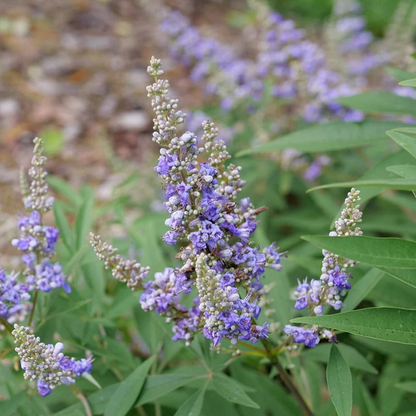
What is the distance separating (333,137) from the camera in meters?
2.50

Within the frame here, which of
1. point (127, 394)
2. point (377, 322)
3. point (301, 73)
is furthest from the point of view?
point (301, 73)

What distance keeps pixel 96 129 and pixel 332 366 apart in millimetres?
5931

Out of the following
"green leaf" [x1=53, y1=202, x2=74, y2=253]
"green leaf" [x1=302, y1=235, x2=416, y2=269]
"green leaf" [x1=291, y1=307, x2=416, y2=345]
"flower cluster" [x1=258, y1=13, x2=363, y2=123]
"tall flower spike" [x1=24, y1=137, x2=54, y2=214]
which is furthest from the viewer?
"flower cluster" [x1=258, y1=13, x2=363, y2=123]

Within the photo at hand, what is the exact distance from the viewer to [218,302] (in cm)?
146

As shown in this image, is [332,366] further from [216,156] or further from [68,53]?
[68,53]

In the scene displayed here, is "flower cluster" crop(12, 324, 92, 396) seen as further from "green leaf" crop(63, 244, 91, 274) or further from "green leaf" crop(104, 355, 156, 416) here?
"green leaf" crop(63, 244, 91, 274)

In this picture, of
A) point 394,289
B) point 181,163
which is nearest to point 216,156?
point 181,163

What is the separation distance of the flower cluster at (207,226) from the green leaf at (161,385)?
544 millimetres

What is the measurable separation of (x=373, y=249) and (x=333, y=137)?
116cm

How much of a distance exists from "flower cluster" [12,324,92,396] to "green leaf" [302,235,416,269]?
0.91 m

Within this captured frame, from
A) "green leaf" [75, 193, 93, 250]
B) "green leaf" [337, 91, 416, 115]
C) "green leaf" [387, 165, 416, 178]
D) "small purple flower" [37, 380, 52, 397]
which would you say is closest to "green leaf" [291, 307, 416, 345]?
"green leaf" [387, 165, 416, 178]

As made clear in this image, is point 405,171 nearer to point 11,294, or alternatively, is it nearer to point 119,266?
point 119,266

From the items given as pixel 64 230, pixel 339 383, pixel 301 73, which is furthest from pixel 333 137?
pixel 301 73

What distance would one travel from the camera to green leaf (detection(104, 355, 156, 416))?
6.25 ft
